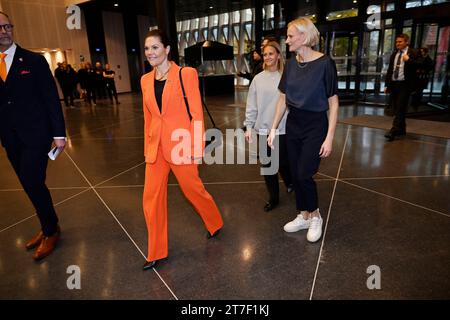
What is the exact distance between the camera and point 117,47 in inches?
808

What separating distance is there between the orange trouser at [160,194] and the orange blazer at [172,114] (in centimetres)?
8

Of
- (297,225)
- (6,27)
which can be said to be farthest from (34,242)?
(297,225)

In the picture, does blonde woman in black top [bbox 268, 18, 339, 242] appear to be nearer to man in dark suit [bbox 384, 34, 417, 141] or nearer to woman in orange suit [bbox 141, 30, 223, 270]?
woman in orange suit [bbox 141, 30, 223, 270]

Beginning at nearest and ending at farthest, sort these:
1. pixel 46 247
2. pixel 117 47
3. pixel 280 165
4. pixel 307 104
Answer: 1. pixel 307 104
2. pixel 46 247
3. pixel 280 165
4. pixel 117 47

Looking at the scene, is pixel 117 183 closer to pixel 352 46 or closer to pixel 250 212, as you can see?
pixel 250 212

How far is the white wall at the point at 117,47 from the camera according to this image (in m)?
19.8

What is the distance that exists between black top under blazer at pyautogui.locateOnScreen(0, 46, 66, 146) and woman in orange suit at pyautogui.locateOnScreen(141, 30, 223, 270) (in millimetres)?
819

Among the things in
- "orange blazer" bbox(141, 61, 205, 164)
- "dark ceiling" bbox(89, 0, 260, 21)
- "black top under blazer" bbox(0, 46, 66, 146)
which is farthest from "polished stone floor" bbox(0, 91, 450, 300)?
"dark ceiling" bbox(89, 0, 260, 21)

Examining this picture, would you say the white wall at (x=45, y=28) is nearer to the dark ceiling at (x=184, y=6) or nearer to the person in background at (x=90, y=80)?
the dark ceiling at (x=184, y=6)

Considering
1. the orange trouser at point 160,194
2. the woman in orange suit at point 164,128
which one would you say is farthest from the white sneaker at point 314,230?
the woman in orange suit at point 164,128

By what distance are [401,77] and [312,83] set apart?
465 centimetres

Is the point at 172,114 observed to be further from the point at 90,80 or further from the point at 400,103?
the point at 90,80

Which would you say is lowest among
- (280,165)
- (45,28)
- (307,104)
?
(280,165)

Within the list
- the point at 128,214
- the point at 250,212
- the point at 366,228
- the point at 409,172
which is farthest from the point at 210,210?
the point at 409,172
